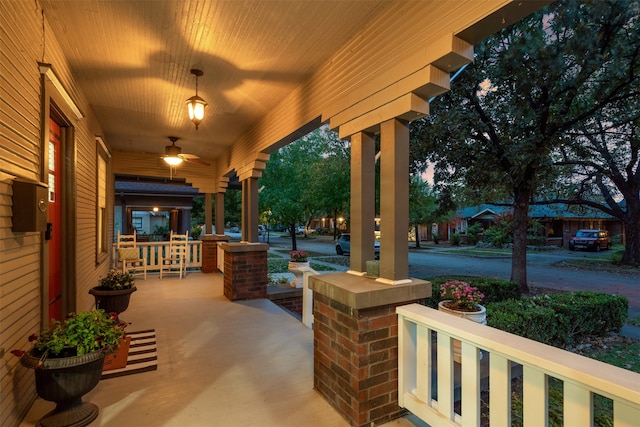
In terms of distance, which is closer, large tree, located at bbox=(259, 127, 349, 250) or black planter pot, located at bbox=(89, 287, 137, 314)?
black planter pot, located at bbox=(89, 287, 137, 314)

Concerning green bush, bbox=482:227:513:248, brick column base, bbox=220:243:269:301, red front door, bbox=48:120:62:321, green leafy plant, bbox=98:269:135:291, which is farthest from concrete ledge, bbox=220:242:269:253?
green bush, bbox=482:227:513:248

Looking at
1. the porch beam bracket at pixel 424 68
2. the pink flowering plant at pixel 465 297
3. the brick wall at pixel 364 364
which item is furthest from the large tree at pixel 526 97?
the brick wall at pixel 364 364

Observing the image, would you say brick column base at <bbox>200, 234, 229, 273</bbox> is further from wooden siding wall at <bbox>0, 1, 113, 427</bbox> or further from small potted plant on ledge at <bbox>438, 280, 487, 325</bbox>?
small potted plant on ledge at <bbox>438, 280, 487, 325</bbox>

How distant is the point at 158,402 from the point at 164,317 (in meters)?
2.24

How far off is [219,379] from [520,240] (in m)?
7.64

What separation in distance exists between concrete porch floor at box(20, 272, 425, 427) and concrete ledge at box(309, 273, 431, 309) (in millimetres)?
818

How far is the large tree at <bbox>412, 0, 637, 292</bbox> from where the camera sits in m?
5.76

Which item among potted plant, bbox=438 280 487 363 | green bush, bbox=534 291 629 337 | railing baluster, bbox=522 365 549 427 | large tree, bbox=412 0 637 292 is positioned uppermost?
large tree, bbox=412 0 637 292

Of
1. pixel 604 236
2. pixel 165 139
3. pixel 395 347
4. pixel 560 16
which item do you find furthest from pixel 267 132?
pixel 604 236

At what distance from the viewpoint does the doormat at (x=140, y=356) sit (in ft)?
9.12

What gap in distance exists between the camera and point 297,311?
5.71 metres

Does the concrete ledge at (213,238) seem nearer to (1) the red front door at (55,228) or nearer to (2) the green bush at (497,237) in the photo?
(1) the red front door at (55,228)

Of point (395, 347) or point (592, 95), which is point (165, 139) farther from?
point (592, 95)

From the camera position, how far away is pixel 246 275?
5219mm
